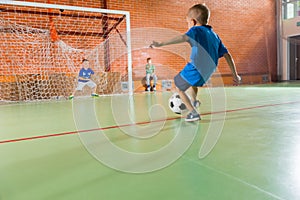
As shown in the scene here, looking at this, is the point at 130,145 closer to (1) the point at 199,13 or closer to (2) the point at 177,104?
(2) the point at 177,104

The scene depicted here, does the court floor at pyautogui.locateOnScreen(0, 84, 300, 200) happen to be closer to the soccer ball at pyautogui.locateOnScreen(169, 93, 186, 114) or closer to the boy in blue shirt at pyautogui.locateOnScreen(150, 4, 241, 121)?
the boy in blue shirt at pyautogui.locateOnScreen(150, 4, 241, 121)

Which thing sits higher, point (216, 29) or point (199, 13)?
point (216, 29)

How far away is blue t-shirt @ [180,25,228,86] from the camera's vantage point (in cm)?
211

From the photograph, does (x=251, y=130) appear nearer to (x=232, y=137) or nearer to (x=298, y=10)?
(x=232, y=137)

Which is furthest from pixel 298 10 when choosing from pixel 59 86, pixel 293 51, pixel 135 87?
pixel 59 86

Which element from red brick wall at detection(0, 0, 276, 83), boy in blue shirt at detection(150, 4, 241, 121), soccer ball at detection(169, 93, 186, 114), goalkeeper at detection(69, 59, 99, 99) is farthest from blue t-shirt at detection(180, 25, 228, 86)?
red brick wall at detection(0, 0, 276, 83)

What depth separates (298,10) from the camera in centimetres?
1057

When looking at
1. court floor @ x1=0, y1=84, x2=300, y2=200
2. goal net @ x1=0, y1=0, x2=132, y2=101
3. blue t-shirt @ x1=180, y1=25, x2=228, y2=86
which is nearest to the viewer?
court floor @ x1=0, y1=84, x2=300, y2=200

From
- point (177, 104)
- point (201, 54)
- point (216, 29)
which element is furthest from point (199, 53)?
point (216, 29)

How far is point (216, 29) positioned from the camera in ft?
31.1

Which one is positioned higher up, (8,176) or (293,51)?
(293,51)

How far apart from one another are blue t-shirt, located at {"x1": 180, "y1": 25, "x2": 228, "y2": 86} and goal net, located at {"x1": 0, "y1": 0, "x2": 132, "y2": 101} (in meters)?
4.36

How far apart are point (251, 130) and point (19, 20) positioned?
631 cm

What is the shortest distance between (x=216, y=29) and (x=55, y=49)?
241 inches
